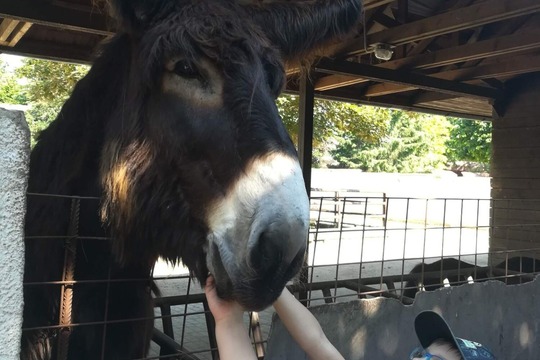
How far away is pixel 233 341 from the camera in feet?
5.93

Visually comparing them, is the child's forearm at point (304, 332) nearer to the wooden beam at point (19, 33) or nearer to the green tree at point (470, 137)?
the wooden beam at point (19, 33)

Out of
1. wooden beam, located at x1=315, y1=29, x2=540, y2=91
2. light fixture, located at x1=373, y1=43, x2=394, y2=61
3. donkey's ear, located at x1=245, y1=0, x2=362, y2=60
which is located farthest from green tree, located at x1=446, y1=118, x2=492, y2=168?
donkey's ear, located at x1=245, y1=0, x2=362, y2=60

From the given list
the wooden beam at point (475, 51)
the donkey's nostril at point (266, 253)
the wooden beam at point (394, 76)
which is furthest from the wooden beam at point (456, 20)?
the donkey's nostril at point (266, 253)

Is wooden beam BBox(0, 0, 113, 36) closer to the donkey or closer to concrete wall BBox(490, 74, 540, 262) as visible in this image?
the donkey

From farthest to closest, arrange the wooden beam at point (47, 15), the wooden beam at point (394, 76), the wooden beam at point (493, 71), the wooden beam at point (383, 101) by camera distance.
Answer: the wooden beam at point (383, 101)
the wooden beam at point (493, 71)
the wooden beam at point (394, 76)
the wooden beam at point (47, 15)

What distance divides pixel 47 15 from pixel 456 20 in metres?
4.41

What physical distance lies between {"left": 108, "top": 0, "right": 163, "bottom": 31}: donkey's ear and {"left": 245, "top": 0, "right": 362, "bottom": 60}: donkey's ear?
47 centimetres

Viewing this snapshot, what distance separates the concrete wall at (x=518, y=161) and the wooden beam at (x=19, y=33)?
7.80m

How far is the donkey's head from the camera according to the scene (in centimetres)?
158

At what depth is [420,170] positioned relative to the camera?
4759 centimetres

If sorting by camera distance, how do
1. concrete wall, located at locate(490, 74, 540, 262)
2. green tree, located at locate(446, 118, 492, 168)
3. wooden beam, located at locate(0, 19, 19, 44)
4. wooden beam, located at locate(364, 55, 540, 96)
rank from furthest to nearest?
green tree, located at locate(446, 118, 492, 168) → concrete wall, located at locate(490, 74, 540, 262) → wooden beam, located at locate(364, 55, 540, 96) → wooden beam, located at locate(0, 19, 19, 44)

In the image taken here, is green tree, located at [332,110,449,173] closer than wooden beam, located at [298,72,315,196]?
No

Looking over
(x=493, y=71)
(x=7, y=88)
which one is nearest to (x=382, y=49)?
(x=493, y=71)

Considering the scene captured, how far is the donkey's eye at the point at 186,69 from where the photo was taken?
183 cm
